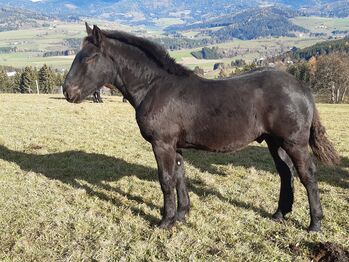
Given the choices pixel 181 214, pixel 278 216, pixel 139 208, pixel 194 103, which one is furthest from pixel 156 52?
pixel 278 216

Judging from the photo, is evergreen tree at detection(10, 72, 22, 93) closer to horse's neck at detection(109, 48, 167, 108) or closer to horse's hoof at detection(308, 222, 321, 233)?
horse's neck at detection(109, 48, 167, 108)

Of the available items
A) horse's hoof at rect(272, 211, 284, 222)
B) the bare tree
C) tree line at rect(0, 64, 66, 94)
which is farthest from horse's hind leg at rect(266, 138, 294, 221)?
tree line at rect(0, 64, 66, 94)

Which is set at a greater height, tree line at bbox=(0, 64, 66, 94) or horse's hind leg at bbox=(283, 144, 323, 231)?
horse's hind leg at bbox=(283, 144, 323, 231)

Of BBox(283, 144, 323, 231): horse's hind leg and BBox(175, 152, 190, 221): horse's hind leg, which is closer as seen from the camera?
BBox(283, 144, 323, 231): horse's hind leg

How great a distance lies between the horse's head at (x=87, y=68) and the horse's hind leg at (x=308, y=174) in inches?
122

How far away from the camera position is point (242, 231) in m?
5.98

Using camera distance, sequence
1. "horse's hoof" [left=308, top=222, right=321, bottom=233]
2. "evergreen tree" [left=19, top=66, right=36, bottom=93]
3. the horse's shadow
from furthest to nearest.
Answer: "evergreen tree" [left=19, top=66, right=36, bottom=93]
the horse's shadow
"horse's hoof" [left=308, top=222, right=321, bottom=233]

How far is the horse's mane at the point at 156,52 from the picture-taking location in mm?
5930

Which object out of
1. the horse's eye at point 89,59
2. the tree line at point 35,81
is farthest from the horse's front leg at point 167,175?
the tree line at point 35,81

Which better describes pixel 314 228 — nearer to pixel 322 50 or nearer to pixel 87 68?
pixel 87 68

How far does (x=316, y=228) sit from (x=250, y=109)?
220 centimetres

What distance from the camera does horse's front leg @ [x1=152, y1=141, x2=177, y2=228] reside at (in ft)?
18.8

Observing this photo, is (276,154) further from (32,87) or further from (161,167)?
(32,87)

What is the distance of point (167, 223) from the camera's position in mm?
6109
